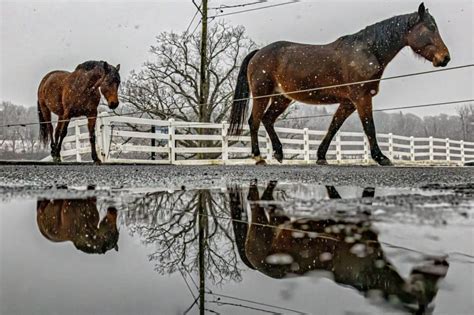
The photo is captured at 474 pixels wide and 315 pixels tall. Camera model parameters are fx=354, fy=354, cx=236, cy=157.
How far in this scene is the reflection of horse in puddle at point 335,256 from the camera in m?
0.48

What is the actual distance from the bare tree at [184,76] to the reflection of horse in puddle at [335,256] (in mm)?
14175

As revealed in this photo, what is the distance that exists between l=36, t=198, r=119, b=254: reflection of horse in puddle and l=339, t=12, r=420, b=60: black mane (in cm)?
486

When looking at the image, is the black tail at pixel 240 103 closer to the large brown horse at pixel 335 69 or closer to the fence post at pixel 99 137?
the large brown horse at pixel 335 69

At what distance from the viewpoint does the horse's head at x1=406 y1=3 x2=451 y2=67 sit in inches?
185

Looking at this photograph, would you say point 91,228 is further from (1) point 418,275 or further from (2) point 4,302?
(1) point 418,275

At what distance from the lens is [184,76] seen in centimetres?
1546

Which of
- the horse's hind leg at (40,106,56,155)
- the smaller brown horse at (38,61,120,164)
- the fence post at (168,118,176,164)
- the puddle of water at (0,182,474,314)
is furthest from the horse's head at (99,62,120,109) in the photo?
the puddle of water at (0,182,474,314)

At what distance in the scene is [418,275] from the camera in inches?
20.3

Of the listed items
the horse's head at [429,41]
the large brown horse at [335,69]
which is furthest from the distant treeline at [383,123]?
the horse's head at [429,41]

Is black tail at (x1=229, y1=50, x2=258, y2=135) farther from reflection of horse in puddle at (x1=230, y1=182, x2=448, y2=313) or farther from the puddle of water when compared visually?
reflection of horse in puddle at (x1=230, y1=182, x2=448, y2=313)

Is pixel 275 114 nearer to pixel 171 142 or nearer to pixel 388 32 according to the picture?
pixel 388 32

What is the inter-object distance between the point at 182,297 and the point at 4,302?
239 millimetres

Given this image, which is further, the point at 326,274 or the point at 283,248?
the point at 283,248

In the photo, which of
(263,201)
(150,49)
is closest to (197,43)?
(150,49)
